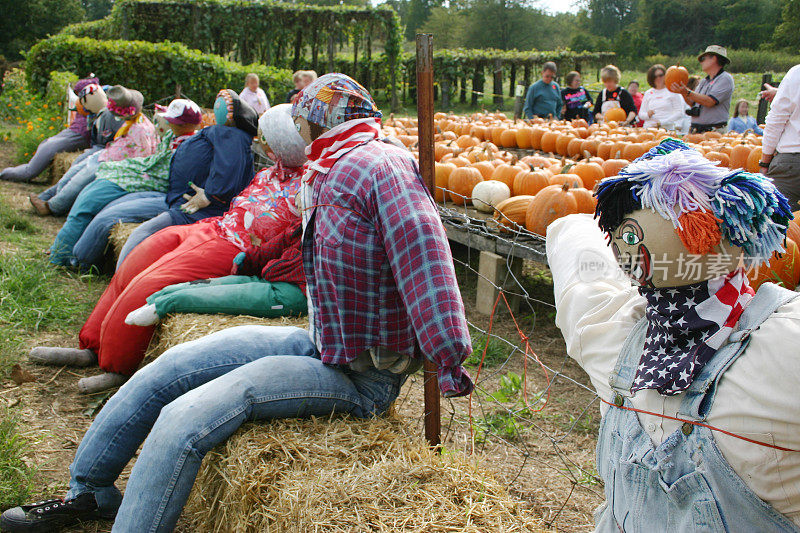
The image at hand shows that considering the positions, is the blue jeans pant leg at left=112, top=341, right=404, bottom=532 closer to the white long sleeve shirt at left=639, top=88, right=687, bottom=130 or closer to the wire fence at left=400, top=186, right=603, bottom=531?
the wire fence at left=400, top=186, right=603, bottom=531

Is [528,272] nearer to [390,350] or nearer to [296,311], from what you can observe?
[296,311]

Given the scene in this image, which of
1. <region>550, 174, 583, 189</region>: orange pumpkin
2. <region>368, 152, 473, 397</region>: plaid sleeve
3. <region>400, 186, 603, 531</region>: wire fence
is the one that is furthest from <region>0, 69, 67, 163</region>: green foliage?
<region>368, 152, 473, 397</region>: plaid sleeve

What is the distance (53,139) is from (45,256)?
367 centimetres

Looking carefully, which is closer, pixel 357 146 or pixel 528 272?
pixel 357 146

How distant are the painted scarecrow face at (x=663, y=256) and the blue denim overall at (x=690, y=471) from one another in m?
0.10

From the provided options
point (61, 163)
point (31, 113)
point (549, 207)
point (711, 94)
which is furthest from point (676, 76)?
point (31, 113)

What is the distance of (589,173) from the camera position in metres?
4.62

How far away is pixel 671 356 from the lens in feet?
4.22

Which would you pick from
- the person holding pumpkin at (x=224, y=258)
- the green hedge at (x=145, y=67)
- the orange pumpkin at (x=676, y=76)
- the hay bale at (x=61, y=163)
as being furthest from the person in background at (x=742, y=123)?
the green hedge at (x=145, y=67)

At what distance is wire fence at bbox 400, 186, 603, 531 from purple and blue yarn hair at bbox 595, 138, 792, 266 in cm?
83

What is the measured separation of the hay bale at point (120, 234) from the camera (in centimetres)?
468

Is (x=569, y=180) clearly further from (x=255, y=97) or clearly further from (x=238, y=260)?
(x=255, y=97)

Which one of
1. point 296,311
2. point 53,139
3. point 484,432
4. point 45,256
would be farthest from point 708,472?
point 53,139

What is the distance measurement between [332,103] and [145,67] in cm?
1326
